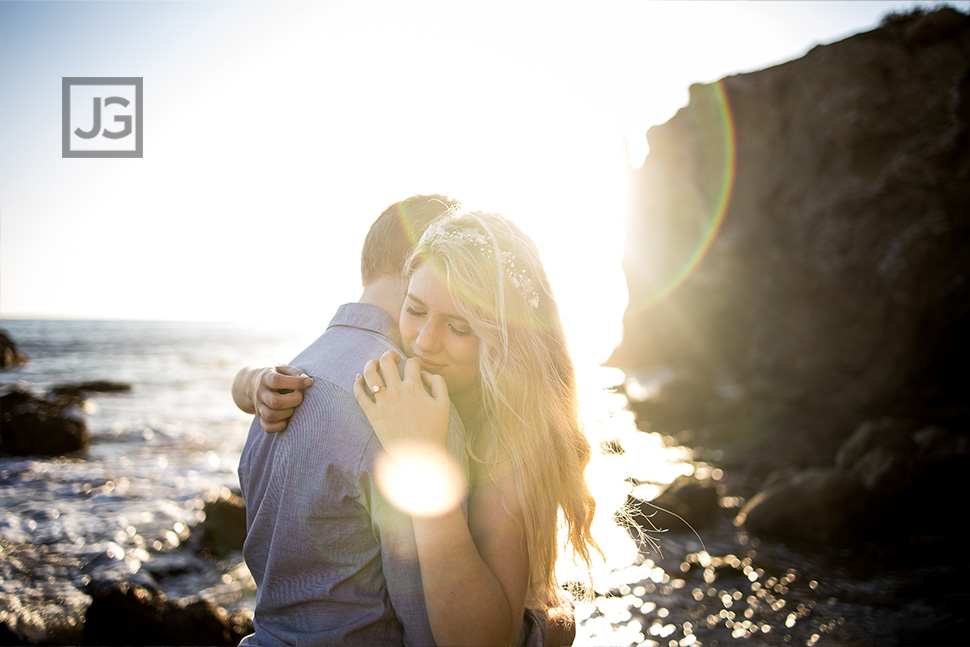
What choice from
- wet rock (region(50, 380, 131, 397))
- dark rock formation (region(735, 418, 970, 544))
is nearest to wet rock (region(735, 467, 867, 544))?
dark rock formation (region(735, 418, 970, 544))

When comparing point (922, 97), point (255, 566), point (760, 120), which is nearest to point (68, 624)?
point (255, 566)

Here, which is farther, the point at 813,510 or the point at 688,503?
the point at 688,503

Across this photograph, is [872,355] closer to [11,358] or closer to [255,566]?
[255,566]

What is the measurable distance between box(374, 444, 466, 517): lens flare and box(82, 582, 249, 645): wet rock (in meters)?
3.76

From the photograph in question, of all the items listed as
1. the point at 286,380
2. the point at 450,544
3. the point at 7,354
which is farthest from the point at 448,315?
the point at 7,354

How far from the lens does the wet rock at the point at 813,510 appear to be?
683 cm

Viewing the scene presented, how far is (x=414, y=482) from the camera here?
1.77 metres

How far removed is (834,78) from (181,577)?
22.9 metres

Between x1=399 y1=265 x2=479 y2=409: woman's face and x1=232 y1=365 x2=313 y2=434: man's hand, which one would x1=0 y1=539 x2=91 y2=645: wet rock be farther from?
x1=399 y1=265 x2=479 y2=409: woman's face

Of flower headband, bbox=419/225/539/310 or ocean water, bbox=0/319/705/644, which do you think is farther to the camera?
ocean water, bbox=0/319/705/644

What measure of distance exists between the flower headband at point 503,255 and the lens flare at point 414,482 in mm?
844

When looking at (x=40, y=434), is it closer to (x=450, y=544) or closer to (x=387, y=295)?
(x=387, y=295)

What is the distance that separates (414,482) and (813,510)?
7.26 meters

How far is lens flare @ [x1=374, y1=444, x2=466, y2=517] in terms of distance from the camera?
1.75 meters
